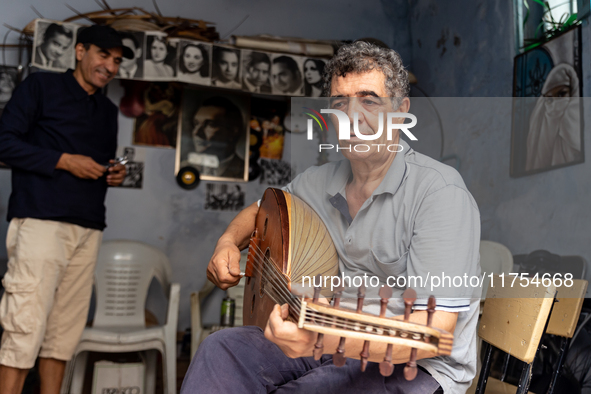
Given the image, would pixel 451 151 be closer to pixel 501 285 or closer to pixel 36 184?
pixel 501 285

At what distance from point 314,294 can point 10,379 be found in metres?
1.80

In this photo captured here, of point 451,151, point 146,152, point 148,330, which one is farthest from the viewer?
point 146,152

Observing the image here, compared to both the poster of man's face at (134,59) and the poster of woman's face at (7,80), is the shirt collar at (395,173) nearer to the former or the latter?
the poster of man's face at (134,59)

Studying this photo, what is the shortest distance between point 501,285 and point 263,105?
293cm

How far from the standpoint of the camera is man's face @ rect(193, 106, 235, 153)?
3756mm

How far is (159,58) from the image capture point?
3.20 metres

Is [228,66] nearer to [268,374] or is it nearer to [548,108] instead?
[548,108]

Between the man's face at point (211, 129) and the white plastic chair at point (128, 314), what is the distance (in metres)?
1.00

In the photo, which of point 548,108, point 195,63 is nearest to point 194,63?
point 195,63

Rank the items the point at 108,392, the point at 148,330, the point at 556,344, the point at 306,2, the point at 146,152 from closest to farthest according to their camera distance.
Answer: the point at 556,344 < the point at 108,392 < the point at 148,330 < the point at 146,152 < the point at 306,2

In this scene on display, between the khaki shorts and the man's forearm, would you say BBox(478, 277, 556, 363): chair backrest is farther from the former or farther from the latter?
the khaki shorts

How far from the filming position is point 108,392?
8.00 ft

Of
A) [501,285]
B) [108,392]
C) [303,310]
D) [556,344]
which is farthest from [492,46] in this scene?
[108,392]

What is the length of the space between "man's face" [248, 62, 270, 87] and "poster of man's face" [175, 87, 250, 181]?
1.56ft
